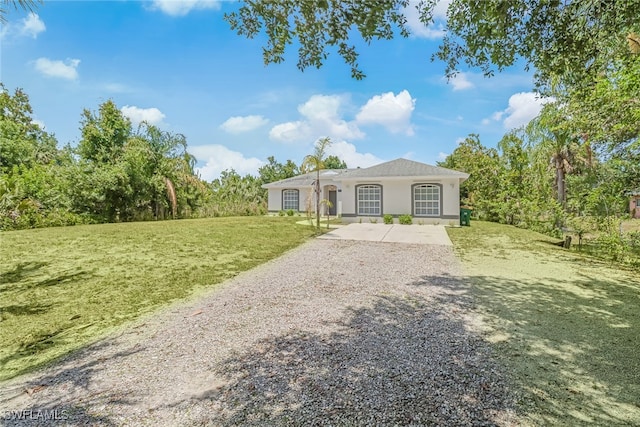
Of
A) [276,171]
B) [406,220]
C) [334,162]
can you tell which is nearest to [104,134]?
[406,220]

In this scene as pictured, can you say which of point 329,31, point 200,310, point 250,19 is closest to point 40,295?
point 200,310

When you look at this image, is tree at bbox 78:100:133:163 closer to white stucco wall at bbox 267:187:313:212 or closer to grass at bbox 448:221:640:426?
white stucco wall at bbox 267:187:313:212

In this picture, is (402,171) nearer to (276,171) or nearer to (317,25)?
(317,25)

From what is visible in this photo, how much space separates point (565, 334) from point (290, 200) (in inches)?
897

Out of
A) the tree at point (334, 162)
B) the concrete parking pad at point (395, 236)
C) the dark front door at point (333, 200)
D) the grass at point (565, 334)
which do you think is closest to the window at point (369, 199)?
the concrete parking pad at point (395, 236)

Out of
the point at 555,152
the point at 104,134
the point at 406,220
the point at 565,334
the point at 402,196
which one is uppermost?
the point at 104,134

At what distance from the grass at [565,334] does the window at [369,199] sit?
10707 mm

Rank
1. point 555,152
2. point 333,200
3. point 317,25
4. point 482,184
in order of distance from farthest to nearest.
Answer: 1. point 333,200
2. point 482,184
3. point 555,152
4. point 317,25

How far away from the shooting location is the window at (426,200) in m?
17.8

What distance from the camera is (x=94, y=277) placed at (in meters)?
6.60

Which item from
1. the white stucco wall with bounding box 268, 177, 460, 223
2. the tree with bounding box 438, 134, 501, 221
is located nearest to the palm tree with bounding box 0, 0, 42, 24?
the white stucco wall with bounding box 268, 177, 460, 223

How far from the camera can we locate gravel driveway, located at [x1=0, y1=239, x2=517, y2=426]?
2.44m

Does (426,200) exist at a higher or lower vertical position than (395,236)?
higher

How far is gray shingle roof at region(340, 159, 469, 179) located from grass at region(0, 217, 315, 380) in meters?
8.40
